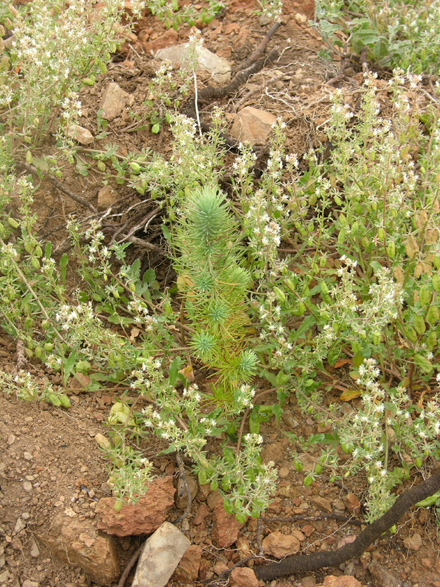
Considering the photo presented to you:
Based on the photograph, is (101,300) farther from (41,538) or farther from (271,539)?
(271,539)

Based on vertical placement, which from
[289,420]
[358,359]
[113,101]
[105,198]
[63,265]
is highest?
[113,101]

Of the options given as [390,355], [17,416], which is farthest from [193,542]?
[390,355]

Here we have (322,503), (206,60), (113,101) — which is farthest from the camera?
(206,60)

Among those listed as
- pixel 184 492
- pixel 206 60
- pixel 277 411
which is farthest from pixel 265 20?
pixel 184 492

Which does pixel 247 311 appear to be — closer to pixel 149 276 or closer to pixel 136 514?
pixel 149 276

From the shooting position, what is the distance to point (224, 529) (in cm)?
275

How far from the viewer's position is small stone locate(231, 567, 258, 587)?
2.58 m

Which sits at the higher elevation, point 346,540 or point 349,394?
point 349,394

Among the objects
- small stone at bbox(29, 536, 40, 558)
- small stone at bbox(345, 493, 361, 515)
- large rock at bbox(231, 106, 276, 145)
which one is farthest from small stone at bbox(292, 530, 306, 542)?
large rock at bbox(231, 106, 276, 145)

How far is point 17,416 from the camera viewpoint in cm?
296

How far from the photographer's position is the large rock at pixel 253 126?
3.88 m

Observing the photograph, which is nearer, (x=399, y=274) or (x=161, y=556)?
(x=161, y=556)

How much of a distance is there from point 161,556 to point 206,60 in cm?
346

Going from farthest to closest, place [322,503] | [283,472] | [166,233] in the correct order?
[166,233]
[283,472]
[322,503]
